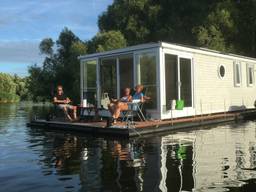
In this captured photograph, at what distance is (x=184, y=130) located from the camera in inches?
544

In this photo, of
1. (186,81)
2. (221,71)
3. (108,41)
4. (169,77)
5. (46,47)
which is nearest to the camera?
(169,77)

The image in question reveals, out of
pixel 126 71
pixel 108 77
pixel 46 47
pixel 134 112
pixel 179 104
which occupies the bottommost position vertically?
pixel 134 112

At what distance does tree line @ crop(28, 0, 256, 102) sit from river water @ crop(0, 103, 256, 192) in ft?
66.7

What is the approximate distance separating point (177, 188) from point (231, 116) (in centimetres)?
1175

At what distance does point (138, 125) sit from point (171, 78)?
112 inches

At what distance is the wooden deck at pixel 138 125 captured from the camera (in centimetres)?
1206

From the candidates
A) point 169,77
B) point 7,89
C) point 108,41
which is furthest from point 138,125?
point 7,89

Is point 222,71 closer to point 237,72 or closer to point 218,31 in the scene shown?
point 237,72

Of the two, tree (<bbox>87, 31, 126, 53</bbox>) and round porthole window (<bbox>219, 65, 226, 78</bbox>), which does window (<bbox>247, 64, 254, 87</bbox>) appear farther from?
tree (<bbox>87, 31, 126, 53</bbox>)

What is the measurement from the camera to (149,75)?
47.4ft

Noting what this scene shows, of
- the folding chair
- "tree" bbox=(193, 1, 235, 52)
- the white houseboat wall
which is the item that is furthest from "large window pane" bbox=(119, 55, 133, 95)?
"tree" bbox=(193, 1, 235, 52)

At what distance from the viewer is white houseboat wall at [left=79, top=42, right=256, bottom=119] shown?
14188 mm

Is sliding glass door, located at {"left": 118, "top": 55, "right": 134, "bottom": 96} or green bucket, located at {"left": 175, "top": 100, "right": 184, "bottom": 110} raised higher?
sliding glass door, located at {"left": 118, "top": 55, "right": 134, "bottom": 96}

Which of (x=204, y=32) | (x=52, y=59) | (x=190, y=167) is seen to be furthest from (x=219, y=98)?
(x=52, y=59)
